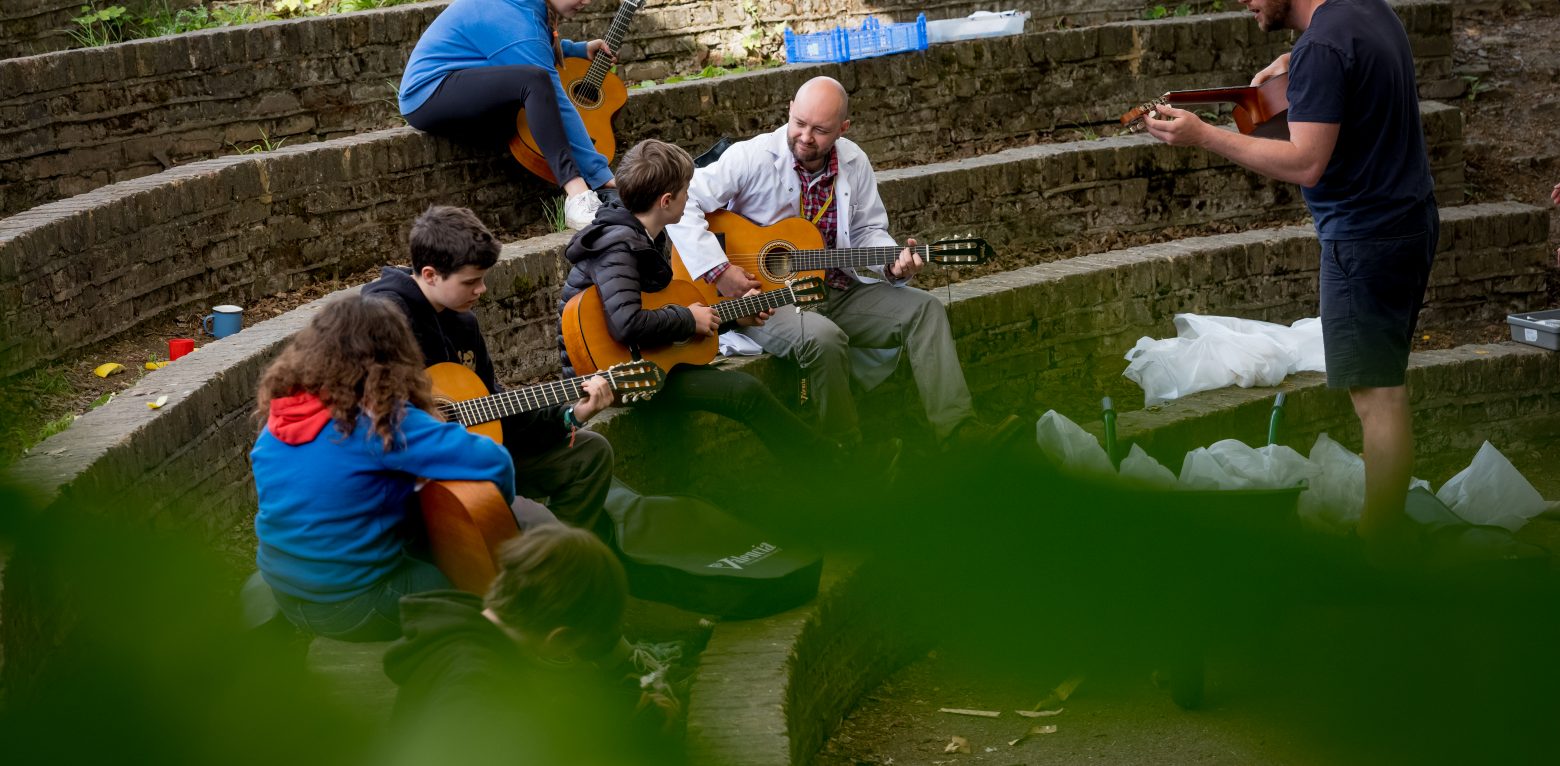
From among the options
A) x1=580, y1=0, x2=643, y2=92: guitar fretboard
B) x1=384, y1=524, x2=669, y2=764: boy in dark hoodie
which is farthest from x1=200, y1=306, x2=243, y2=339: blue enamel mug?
x1=384, y1=524, x2=669, y2=764: boy in dark hoodie

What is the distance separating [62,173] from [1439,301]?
5.94m

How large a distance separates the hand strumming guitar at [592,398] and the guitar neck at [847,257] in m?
1.40

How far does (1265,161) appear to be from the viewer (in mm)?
3781

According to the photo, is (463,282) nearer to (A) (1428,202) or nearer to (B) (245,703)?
(A) (1428,202)

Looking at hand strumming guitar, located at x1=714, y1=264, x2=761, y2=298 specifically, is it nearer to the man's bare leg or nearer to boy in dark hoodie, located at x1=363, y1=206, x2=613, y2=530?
boy in dark hoodie, located at x1=363, y1=206, x2=613, y2=530

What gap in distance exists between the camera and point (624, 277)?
4.14m

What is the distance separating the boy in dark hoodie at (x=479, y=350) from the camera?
3.46 meters

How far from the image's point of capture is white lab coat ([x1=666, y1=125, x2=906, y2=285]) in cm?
487

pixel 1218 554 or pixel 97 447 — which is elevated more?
pixel 1218 554

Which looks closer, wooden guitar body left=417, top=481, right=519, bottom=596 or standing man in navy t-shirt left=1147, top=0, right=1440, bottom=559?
wooden guitar body left=417, top=481, right=519, bottom=596

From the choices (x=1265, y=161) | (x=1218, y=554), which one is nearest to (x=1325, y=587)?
(x=1218, y=554)

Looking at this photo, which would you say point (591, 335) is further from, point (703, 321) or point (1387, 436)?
point (1387, 436)

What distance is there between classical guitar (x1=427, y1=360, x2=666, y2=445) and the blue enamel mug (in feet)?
5.59

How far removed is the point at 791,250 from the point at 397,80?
9.08 ft
